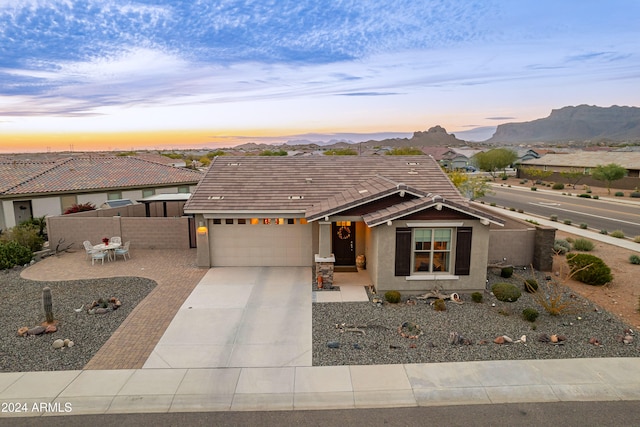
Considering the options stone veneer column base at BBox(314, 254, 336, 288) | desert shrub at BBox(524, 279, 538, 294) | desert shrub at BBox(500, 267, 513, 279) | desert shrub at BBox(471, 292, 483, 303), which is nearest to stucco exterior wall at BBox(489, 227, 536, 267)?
desert shrub at BBox(500, 267, 513, 279)

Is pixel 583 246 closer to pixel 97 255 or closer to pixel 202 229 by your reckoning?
pixel 202 229

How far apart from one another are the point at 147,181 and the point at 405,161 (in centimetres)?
2049

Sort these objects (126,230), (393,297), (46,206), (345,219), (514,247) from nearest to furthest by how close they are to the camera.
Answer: (393,297), (345,219), (514,247), (126,230), (46,206)

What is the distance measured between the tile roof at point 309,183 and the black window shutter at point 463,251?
7.26 feet

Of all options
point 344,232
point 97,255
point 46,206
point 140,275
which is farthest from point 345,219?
point 46,206

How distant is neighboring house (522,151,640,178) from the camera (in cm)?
4988

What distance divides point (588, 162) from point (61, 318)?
66759 mm

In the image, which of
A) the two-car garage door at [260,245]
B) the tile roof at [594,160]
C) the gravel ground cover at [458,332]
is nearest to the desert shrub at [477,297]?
the gravel ground cover at [458,332]

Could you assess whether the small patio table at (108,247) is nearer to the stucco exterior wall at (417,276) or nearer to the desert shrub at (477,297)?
the stucco exterior wall at (417,276)

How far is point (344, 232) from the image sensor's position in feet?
55.2

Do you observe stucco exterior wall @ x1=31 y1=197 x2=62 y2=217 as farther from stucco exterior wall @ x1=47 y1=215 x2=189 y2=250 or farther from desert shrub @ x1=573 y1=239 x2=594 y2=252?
desert shrub @ x1=573 y1=239 x2=594 y2=252

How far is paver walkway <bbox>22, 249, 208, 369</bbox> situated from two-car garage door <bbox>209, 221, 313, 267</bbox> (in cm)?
120

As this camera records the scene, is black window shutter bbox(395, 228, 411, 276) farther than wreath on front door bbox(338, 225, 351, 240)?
No

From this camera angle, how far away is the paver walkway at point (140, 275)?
33.1 feet
